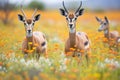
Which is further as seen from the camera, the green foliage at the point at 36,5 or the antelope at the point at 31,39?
the green foliage at the point at 36,5

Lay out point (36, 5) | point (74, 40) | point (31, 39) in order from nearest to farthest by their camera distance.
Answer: point (74, 40), point (31, 39), point (36, 5)

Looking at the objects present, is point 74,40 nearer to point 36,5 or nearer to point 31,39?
point 31,39

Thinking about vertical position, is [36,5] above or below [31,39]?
above

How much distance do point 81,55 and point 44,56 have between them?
1.36 meters

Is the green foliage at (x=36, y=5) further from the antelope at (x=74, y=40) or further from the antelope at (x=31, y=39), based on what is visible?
the antelope at (x=74, y=40)

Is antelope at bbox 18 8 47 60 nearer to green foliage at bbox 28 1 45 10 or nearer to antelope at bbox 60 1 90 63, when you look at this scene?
antelope at bbox 60 1 90 63

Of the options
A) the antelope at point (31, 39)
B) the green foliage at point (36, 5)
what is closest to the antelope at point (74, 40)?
the antelope at point (31, 39)

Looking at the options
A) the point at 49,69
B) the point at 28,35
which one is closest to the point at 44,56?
the point at 28,35

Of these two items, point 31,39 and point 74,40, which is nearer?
point 74,40

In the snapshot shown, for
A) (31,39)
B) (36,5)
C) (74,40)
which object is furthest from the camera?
(36,5)

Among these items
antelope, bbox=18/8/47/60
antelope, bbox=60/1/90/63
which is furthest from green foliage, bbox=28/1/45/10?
antelope, bbox=60/1/90/63

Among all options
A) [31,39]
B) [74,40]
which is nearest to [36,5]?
[31,39]

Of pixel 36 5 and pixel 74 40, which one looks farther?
pixel 36 5

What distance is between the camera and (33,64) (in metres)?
11.6
